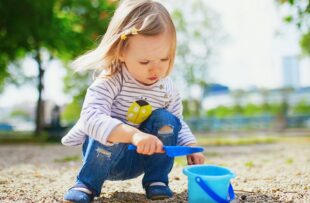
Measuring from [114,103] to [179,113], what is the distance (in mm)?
423

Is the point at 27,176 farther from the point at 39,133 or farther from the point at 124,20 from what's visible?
the point at 39,133

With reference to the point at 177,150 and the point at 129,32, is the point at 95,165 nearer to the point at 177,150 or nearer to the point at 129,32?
the point at 177,150

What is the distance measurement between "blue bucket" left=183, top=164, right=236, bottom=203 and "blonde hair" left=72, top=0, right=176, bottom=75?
649 millimetres

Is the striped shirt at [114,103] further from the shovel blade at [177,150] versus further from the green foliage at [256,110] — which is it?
the green foliage at [256,110]

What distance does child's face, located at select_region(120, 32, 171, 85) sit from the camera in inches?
76.0

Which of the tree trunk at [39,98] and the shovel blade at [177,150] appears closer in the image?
the shovel blade at [177,150]

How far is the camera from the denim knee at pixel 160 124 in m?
2.01

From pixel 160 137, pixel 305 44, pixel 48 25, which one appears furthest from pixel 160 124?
pixel 305 44

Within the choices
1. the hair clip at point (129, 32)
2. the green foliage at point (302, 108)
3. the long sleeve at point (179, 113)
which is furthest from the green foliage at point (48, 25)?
the green foliage at point (302, 108)

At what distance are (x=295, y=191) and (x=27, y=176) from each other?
6.78 feet

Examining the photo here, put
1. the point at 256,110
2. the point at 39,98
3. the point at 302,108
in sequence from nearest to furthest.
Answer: the point at 39,98
the point at 302,108
the point at 256,110

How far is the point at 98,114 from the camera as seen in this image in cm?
184

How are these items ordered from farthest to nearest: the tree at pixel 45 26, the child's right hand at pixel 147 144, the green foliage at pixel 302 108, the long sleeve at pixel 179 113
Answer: the green foliage at pixel 302 108, the tree at pixel 45 26, the long sleeve at pixel 179 113, the child's right hand at pixel 147 144

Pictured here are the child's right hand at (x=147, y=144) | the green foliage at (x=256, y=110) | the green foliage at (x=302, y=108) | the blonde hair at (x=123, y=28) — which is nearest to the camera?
the child's right hand at (x=147, y=144)
